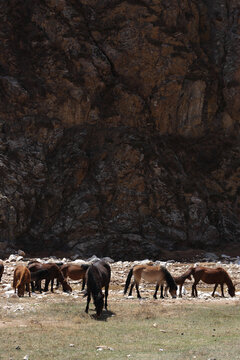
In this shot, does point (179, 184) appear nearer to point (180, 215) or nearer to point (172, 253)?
point (180, 215)

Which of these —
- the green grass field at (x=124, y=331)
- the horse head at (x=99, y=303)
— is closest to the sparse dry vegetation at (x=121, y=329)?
the green grass field at (x=124, y=331)

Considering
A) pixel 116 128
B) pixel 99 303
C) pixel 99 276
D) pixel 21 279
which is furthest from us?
pixel 116 128

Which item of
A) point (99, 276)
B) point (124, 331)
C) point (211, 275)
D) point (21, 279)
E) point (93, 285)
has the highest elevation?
point (99, 276)

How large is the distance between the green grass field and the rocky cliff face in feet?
66.7

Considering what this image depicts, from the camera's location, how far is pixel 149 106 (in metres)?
44.0

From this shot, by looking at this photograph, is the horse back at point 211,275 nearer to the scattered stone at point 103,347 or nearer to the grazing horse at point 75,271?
the grazing horse at point 75,271

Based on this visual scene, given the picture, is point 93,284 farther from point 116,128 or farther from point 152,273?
point 116,128

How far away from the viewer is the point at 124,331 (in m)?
12.6

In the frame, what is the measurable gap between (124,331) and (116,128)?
1218 inches

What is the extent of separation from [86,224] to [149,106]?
1281cm

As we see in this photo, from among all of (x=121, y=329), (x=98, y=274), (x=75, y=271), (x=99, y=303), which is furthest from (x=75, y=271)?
(x=121, y=329)

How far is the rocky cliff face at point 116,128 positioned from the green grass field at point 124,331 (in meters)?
20.3

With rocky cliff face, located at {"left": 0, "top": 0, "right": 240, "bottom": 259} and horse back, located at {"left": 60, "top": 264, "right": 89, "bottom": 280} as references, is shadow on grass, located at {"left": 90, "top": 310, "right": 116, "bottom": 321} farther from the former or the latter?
rocky cliff face, located at {"left": 0, "top": 0, "right": 240, "bottom": 259}

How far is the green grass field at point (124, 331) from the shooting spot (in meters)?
10.3
